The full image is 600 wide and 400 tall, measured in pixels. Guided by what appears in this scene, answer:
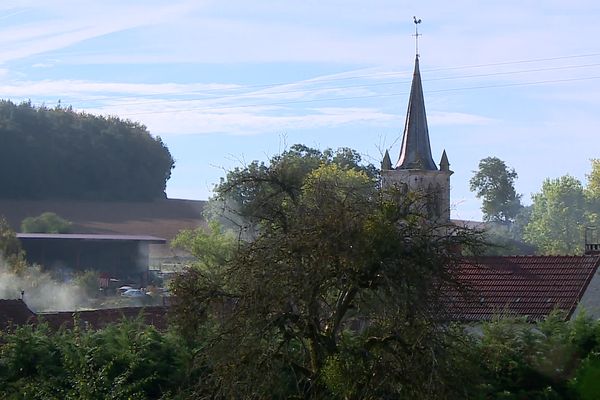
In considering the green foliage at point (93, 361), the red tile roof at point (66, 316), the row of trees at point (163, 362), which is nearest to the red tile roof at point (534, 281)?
the red tile roof at point (66, 316)

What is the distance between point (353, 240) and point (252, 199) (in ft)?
9.18

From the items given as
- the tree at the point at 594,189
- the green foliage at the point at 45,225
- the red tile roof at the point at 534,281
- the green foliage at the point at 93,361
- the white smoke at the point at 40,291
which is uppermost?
the tree at the point at 594,189

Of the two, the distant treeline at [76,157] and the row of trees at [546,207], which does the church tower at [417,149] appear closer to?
the row of trees at [546,207]

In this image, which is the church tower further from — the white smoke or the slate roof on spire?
the white smoke

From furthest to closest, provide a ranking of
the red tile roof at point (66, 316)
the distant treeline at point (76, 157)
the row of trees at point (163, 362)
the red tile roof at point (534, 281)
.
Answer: the distant treeline at point (76, 157)
the red tile roof at point (534, 281)
the red tile roof at point (66, 316)
the row of trees at point (163, 362)

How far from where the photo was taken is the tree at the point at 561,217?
9975 centimetres

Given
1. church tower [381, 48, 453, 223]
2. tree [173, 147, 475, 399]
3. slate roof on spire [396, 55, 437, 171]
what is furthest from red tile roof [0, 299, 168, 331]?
slate roof on spire [396, 55, 437, 171]

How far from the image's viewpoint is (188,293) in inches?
567

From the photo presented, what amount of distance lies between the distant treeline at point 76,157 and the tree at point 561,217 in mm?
34086

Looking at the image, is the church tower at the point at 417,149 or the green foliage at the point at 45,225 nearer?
the church tower at the point at 417,149

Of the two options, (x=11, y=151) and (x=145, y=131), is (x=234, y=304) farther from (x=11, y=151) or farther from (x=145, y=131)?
(x=145, y=131)

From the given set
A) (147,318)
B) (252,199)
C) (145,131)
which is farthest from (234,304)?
(145,131)

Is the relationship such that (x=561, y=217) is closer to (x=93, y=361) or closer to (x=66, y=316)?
(x=66, y=316)

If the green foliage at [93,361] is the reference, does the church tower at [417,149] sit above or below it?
above
